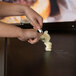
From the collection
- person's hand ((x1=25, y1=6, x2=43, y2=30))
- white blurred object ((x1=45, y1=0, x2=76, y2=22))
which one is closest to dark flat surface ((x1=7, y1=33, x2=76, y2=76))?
white blurred object ((x1=45, y1=0, x2=76, y2=22))

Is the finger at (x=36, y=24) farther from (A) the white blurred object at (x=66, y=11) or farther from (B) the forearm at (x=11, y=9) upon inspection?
(A) the white blurred object at (x=66, y=11)

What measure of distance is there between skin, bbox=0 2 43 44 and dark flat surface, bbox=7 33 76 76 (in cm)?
35

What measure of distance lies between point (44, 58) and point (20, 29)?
454 mm

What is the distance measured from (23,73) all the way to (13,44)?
0.67 feet

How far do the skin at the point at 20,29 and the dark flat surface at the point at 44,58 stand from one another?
353 mm

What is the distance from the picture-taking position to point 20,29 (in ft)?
1.67

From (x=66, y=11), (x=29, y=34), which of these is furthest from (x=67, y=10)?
(x=29, y=34)

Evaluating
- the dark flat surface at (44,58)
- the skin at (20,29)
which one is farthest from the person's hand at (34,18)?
the dark flat surface at (44,58)

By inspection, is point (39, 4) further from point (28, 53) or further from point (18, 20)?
point (28, 53)

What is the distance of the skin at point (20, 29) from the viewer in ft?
1.64

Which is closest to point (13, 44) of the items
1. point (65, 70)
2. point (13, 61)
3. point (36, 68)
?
point (13, 61)

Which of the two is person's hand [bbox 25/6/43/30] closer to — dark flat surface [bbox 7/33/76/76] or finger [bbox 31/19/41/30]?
finger [bbox 31/19/41/30]

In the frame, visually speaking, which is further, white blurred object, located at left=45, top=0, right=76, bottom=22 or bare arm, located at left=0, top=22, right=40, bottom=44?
white blurred object, located at left=45, top=0, right=76, bottom=22

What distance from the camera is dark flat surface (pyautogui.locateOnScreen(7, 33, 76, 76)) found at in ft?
2.99
